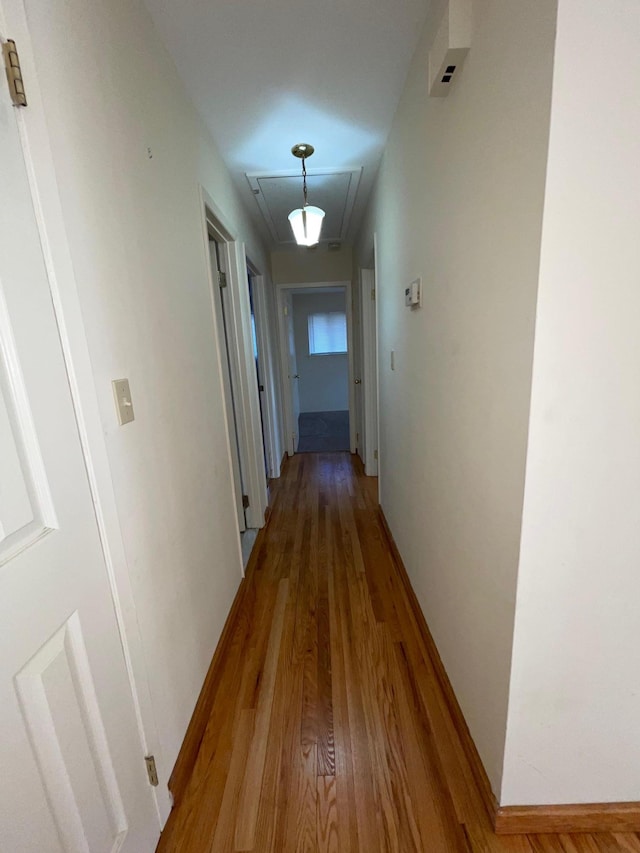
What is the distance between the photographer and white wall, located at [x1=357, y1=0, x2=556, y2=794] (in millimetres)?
746

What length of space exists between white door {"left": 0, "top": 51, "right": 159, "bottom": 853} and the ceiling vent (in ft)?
3.49

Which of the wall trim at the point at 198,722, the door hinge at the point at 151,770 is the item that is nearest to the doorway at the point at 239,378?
the wall trim at the point at 198,722

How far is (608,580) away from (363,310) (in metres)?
3.00

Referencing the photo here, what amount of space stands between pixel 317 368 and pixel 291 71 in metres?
5.41

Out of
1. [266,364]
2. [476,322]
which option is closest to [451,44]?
[476,322]

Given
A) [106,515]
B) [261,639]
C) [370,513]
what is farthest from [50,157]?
[370,513]

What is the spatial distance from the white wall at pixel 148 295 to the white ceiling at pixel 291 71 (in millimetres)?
139

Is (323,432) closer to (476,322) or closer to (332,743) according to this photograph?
(332,743)

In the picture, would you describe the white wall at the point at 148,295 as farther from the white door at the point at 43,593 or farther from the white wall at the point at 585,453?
the white wall at the point at 585,453

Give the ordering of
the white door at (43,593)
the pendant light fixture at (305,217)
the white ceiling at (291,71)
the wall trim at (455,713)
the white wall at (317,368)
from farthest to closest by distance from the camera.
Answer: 1. the white wall at (317,368)
2. the pendant light fixture at (305,217)
3. the white ceiling at (291,71)
4. the wall trim at (455,713)
5. the white door at (43,593)

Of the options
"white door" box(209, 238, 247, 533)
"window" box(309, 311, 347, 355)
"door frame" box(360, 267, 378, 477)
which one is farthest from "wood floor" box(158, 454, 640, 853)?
"window" box(309, 311, 347, 355)

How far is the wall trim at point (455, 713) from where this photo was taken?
1018mm

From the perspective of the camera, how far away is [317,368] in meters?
6.84

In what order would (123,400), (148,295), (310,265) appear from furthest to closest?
(310,265), (148,295), (123,400)
